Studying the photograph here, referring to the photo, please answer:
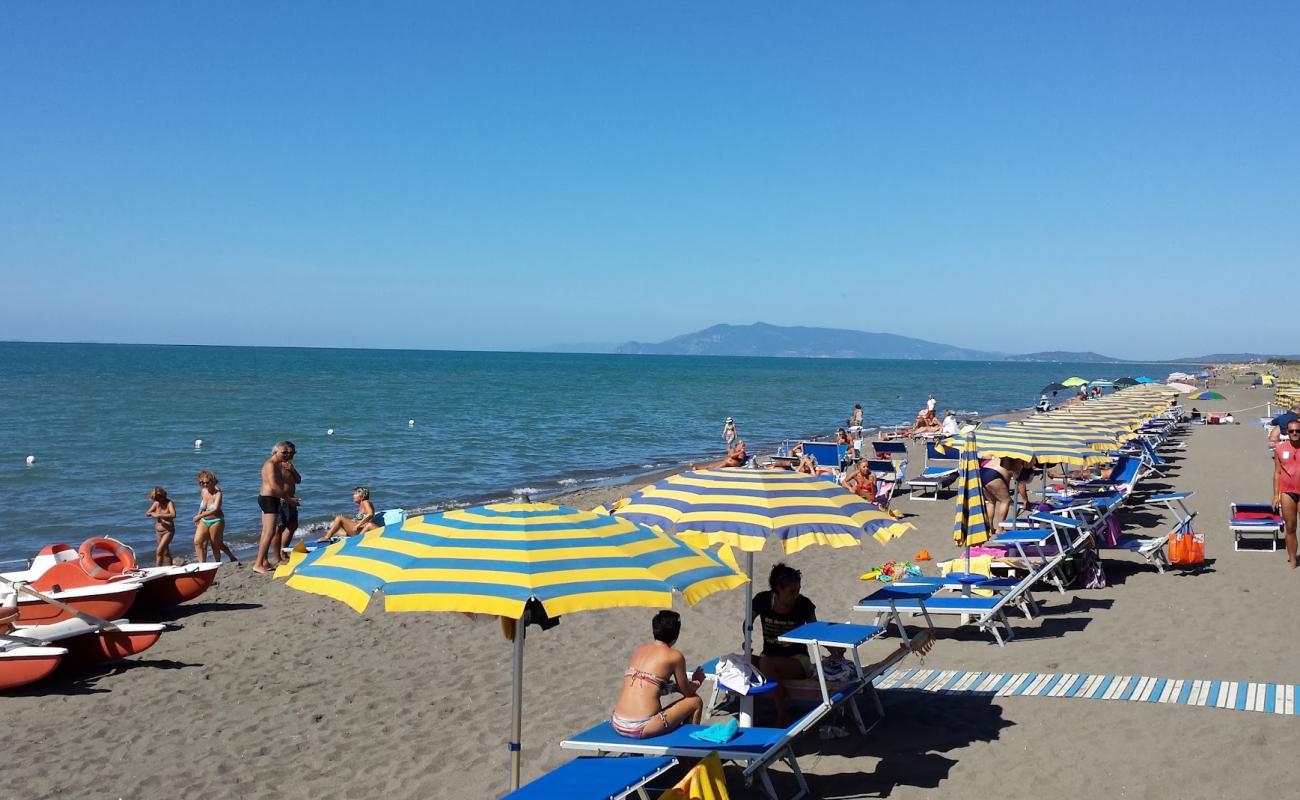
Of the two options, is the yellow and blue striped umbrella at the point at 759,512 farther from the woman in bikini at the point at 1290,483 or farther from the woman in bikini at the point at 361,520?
the woman in bikini at the point at 361,520

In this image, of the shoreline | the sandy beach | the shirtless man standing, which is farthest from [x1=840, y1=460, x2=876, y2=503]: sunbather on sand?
the shirtless man standing

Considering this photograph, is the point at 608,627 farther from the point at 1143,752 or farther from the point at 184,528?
the point at 184,528

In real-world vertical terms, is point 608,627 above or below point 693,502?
below

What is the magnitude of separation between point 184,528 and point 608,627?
10821 millimetres

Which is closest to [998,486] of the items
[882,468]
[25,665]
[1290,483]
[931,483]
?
[1290,483]

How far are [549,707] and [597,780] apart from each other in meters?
2.89

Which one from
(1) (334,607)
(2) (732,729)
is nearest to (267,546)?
(1) (334,607)

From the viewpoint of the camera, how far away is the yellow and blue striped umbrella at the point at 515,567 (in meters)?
3.65

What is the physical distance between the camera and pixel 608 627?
8.80 m

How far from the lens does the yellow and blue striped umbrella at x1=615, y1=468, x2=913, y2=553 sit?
5.19 meters

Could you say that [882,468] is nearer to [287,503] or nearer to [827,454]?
[827,454]

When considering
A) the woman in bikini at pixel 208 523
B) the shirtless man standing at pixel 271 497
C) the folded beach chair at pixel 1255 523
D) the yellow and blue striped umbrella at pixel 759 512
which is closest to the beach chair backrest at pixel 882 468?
the folded beach chair at pixel 1255 523

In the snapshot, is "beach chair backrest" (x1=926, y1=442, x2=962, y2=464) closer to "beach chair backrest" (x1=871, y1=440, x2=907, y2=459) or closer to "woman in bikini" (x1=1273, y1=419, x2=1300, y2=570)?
"beach chair backrest" (x1=871, y1=440, x2=907, y2=459)

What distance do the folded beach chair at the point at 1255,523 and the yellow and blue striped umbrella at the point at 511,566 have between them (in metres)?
9.12
